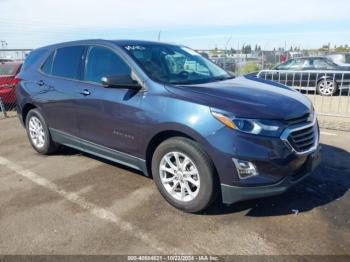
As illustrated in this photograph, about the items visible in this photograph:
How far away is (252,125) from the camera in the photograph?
3.07m

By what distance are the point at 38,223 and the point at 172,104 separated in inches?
70.9

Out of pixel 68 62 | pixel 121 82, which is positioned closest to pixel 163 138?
pixel 121 82

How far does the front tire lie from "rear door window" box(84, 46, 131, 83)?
1079 mm

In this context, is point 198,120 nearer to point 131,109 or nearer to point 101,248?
point 131,109

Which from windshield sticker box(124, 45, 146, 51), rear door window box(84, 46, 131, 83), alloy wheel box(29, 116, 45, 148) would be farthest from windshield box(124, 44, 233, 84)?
alloy wheel box(29, 116, 45, 148)

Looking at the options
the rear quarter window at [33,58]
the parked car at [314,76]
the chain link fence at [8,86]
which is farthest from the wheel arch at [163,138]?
the chain link fence at [8,86]

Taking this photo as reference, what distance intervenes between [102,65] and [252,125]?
2.16 metres

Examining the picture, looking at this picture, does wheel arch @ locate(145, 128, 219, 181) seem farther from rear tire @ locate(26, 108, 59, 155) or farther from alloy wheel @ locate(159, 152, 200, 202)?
rear tire @ locate(26, 108, 59, 155)

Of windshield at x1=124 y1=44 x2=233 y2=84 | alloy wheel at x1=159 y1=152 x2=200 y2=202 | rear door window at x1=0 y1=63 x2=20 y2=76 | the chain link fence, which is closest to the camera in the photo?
alloy wheel at x1=159 y1=152 x2=200 y2=202

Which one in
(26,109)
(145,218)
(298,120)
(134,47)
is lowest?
(145,218)

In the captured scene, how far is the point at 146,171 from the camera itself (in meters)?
3.88

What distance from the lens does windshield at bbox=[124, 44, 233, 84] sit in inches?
151

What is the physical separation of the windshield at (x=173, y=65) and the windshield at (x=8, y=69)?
7.22 metres

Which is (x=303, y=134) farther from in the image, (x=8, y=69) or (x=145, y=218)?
(x=8, y=69)
